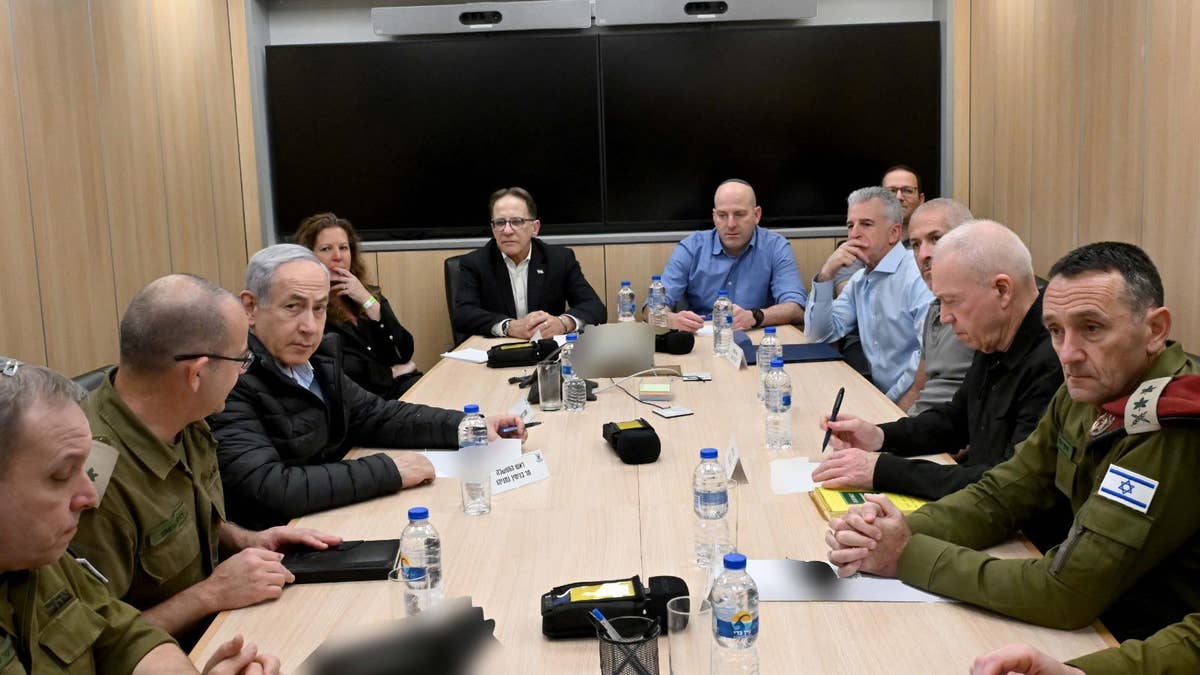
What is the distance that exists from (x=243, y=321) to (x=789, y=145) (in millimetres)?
4660

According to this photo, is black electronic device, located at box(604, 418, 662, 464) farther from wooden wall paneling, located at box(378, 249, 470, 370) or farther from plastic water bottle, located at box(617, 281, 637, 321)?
wooden wall paneling, located at box(378, 249, 470, 370)

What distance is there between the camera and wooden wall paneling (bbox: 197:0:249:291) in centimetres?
579

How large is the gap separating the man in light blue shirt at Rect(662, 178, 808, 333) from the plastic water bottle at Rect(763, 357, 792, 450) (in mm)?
→ 2439

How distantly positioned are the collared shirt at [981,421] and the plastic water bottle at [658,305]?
2037mm

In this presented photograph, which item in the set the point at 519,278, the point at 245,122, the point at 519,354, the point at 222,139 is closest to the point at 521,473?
the point at 519,354

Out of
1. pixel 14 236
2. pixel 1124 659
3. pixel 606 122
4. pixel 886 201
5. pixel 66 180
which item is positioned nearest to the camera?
pixel 1124 659

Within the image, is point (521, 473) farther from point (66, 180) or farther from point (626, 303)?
point (626, 303)

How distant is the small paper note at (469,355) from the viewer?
4.46 m

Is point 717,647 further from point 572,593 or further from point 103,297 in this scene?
point 103,297

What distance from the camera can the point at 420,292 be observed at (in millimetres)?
6551

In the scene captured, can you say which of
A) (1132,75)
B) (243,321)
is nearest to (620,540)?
(243,321)

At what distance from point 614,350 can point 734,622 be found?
2.36 m

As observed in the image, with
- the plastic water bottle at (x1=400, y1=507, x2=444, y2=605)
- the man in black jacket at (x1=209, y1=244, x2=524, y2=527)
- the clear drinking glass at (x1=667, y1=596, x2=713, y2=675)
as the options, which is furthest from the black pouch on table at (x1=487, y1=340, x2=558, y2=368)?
the clear drinking glass at (x1=667, y1=596, x2=713, y2=675)

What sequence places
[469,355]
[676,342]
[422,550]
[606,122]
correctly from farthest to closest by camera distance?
[606,122] → [469,355] → [676,342] → [422,550]
